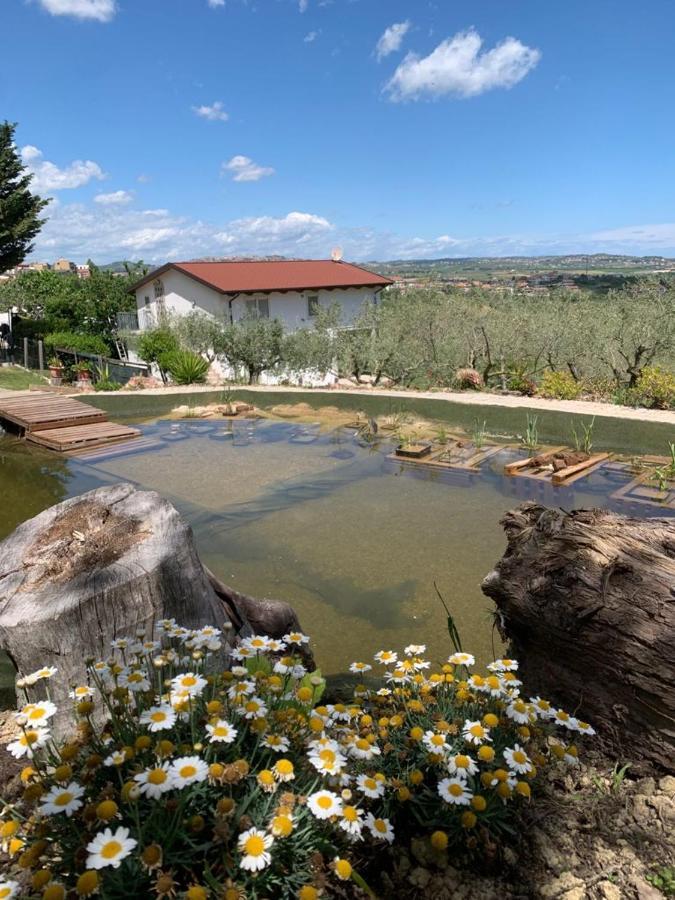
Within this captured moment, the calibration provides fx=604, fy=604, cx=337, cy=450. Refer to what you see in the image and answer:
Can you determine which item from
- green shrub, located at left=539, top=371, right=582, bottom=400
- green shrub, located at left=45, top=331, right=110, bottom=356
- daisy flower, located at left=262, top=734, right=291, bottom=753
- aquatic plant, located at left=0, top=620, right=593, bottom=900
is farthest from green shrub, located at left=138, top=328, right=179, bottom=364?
daisy flower, located at left=262, top=734, right=291, bottom=753

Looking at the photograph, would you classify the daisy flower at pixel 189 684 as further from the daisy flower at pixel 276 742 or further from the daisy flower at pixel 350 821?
the daisy flower at pixel 350 821

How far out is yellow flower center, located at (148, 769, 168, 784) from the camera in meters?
1.04

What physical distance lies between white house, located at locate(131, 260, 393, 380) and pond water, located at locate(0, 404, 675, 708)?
10958 mm

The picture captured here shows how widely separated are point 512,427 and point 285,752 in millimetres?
8312

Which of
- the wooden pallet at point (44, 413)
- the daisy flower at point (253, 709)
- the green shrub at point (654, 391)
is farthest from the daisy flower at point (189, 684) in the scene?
the green shrub at point (654, 391)

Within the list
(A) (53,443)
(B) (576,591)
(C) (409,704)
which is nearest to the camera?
(C) (409,704)

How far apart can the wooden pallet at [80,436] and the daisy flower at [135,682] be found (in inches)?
300

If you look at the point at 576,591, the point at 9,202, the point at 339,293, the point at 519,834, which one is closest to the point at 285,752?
the point at 519,834

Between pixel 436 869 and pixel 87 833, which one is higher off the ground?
pixel 87 833

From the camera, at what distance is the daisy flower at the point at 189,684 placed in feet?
4.12

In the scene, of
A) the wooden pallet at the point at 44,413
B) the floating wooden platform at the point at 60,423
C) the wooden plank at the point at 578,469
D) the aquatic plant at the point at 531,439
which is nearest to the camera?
the wooden plank at the point at 578,469

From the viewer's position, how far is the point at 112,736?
1294 millimetres

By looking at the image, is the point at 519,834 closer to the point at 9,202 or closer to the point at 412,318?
the point at 412,318

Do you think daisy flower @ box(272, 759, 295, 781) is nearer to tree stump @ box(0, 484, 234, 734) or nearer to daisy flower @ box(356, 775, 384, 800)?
daisy flower @ box(356, 775, 384, 800)
